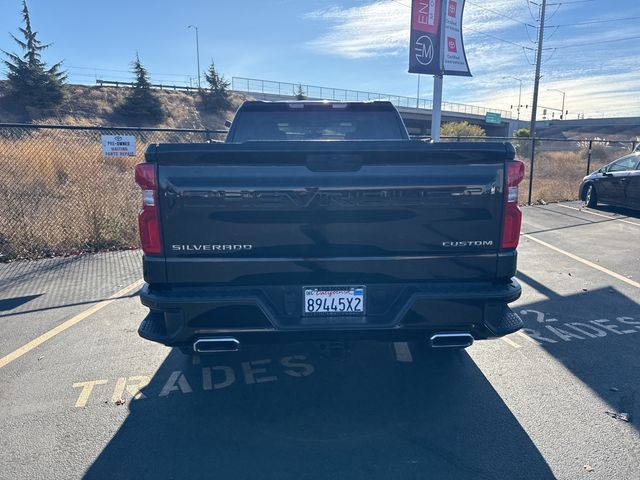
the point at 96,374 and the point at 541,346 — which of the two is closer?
the point at 96,374

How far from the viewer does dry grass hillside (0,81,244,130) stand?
37.6 meters

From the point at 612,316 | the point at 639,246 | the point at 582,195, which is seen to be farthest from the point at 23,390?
the point at 582,195

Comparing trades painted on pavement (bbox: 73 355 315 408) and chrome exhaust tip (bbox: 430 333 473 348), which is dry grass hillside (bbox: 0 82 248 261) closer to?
trades painted on pavement (bbox: 73 355 315 408)

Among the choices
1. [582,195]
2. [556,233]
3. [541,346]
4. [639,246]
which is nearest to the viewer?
[541,346]

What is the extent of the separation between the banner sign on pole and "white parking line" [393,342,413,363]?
6339mm

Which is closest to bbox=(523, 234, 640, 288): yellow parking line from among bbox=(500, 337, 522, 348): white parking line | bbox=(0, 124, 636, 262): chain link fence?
bbox=(0, 124, 636, 262): chain link fence

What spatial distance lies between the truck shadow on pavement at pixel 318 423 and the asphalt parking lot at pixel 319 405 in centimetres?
1

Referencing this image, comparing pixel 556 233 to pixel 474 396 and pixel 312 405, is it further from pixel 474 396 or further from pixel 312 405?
pixel 312 405

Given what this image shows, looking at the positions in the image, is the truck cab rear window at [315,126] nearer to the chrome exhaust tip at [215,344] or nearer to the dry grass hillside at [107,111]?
the chrome exhaust tip at [215,344]

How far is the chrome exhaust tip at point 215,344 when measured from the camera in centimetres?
293

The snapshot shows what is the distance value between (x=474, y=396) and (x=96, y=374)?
3.02 meters

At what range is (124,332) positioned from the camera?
4695 millimetres

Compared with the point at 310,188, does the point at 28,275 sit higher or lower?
lower

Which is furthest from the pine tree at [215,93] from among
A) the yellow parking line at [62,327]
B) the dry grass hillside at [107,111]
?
the yellow parking line at [62,327]
